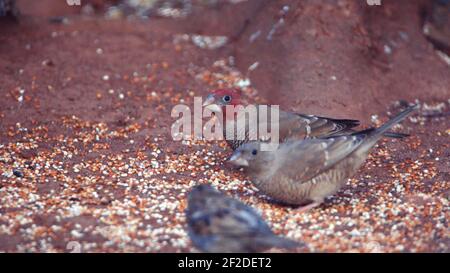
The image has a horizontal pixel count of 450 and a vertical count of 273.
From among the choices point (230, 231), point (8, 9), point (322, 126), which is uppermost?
point (8, 9)

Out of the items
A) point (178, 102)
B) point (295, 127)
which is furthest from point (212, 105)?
point (178, 102)

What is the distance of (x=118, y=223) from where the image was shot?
5.25 meters

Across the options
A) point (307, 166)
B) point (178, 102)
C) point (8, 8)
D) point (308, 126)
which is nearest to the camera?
point (307, 166)

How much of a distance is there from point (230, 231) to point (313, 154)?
120 centimetres

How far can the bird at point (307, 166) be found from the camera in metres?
5.45

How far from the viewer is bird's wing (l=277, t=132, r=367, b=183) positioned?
545 cm

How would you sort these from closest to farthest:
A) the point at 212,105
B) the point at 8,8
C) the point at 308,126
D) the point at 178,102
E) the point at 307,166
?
the point at 307,166 < the point at 308,126 < the point at 212,105 < the point at 178,102 < the point at 8,8

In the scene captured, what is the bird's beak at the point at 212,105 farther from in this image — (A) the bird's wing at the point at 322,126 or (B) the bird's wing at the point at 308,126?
(A) the bird's wing at the point at 322,126

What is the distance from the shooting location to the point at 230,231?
4.69 m

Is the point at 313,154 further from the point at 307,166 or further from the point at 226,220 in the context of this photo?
the point at 226,220

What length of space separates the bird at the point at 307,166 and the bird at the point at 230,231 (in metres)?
0.59

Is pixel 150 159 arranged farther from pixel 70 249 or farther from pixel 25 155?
pixel 70 249

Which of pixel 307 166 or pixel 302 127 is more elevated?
pixel 302 127

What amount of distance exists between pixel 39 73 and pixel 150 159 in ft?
8.04
